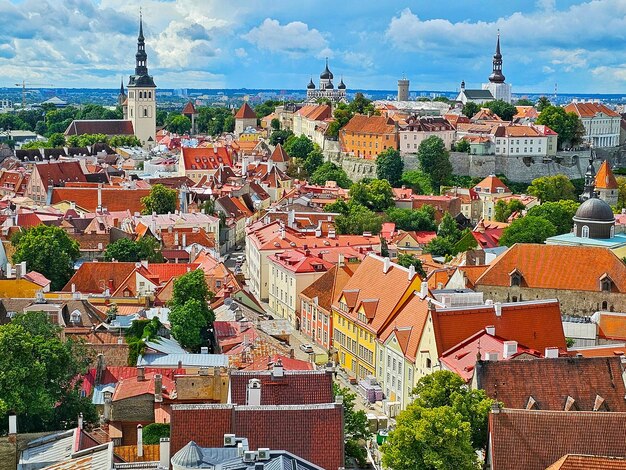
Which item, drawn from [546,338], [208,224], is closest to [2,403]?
[546,338]

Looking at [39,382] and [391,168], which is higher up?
[391,168]

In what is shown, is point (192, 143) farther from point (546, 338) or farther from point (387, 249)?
point (546, 338)

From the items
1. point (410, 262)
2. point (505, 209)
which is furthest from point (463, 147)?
point (410, 262)

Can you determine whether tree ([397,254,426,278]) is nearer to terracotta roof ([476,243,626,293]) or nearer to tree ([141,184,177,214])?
terracotta roof ([476,243,626,293])

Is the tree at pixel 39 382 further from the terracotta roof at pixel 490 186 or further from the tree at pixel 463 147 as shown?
the tree at pixel 463 147

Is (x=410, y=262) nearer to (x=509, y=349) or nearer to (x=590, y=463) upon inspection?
(x=509, y=349)

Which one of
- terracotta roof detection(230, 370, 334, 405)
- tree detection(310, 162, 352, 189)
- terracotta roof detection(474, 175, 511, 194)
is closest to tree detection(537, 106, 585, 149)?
terracotta roof detection(474, 175, 511, 194)
